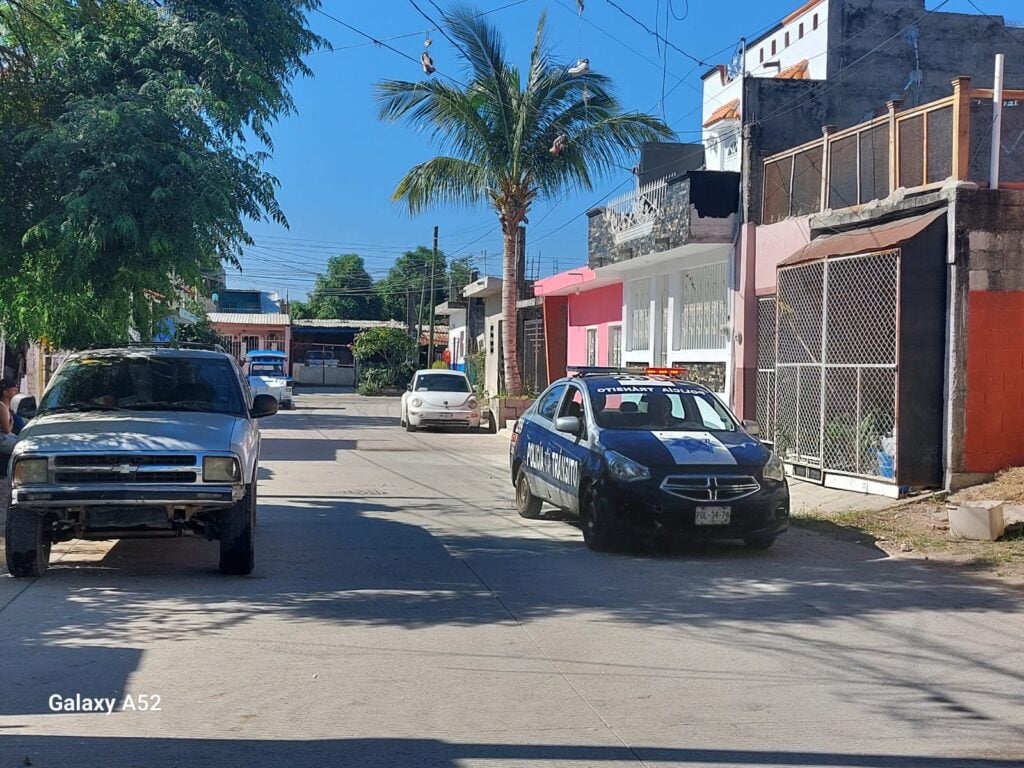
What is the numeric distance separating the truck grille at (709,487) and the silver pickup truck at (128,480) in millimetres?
3737

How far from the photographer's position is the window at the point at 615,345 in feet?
88.7

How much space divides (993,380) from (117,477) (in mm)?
9953

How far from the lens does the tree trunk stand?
2780 centimetres

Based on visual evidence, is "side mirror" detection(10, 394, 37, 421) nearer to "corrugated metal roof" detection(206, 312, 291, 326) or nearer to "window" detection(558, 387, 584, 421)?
"window" detection(558, 387, 584, 421)

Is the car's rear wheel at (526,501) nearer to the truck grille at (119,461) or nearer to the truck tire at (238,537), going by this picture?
the truck tire at (238,537)

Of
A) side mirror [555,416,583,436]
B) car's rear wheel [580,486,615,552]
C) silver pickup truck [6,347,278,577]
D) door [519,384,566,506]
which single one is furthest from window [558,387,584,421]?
silver pickup truck [6,347,278,577]

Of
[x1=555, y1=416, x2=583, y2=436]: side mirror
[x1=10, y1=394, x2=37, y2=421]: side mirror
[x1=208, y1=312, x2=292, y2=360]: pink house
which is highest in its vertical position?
[x1=208, y1=312, x2=292, y2=360]: pink house

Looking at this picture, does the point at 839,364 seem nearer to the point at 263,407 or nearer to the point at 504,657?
the point at 263,407

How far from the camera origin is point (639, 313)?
25.3m

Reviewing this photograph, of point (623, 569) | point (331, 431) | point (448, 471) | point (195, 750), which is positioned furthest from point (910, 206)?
point (331, 431)

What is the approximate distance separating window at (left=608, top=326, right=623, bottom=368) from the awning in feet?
35.8

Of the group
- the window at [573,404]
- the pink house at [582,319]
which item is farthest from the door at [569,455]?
the pink house at [582,319]

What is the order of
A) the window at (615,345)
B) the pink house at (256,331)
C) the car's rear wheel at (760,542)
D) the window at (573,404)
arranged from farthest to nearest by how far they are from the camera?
the pink house at (256,331) → the window at (615,345) → the window at (573,404) → the car's rear wheel at (760,542)

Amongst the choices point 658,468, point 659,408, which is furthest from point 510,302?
point 658,468
